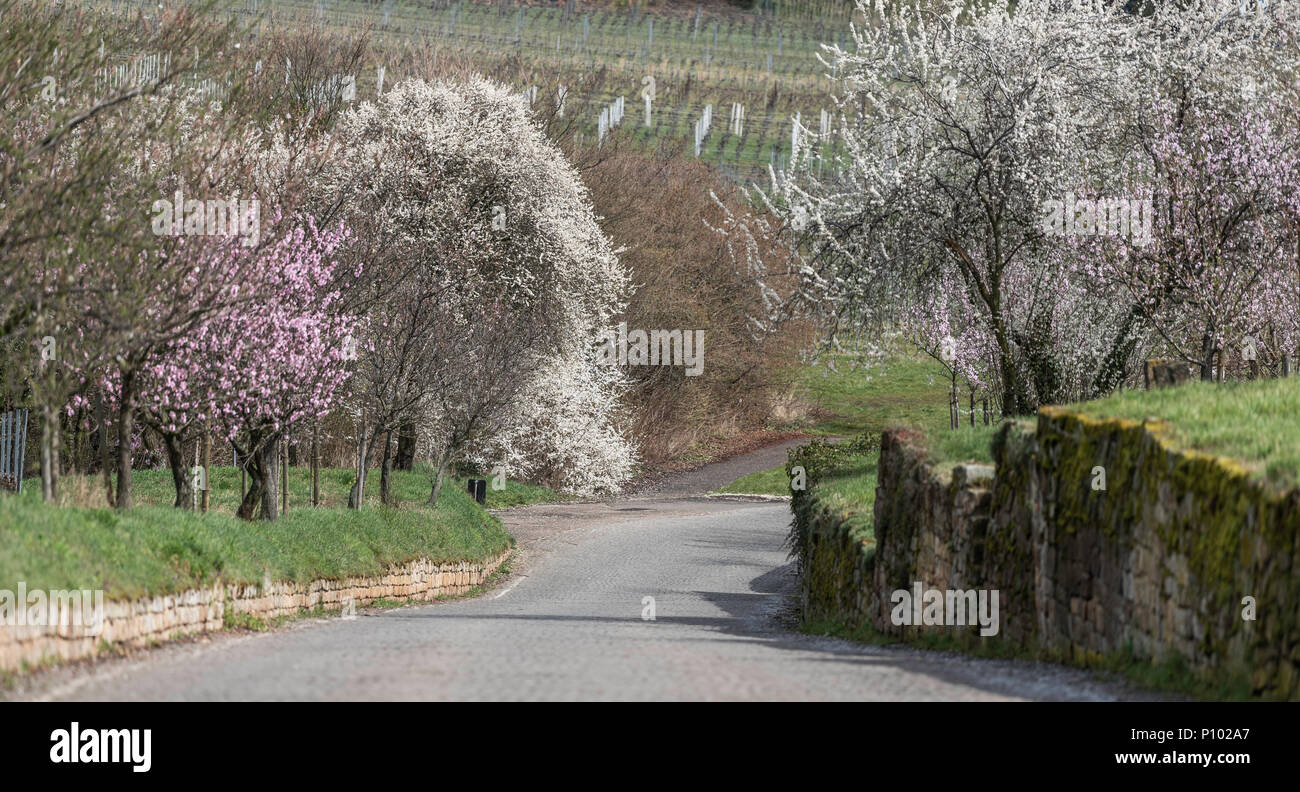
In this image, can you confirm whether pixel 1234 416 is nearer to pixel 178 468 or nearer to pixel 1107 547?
pixel 1107 547

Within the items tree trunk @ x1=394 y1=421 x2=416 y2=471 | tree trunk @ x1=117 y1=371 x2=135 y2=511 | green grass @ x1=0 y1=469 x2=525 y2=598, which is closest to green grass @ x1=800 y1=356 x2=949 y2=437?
tree trunk @ x1=394 y1=421 x2=416 y2=471

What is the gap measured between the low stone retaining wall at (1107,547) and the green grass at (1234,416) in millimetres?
199

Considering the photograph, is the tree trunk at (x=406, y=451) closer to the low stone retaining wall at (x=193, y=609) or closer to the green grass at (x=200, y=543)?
the green grass at (x=200, y=543)

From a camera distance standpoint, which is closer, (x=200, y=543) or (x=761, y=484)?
(x=200, y=543)

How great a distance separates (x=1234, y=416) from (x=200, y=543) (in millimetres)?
10196

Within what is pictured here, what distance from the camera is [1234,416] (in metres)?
11.2

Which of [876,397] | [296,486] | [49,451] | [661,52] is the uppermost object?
[661,52]

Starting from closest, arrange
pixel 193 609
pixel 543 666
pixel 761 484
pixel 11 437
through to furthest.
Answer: pixel 543 666 < pixel 193 609 < pixel 11 437 < pixel 761 484

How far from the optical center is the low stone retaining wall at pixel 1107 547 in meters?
8.45

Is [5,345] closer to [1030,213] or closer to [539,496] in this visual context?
[1030,213]

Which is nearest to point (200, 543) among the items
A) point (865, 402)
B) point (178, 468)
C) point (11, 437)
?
point (178, 468)

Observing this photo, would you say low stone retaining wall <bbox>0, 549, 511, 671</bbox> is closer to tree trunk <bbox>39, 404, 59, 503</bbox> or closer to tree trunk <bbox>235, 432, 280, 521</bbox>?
tree trunk <bbox>235, 432, 280, 521</bbox>
